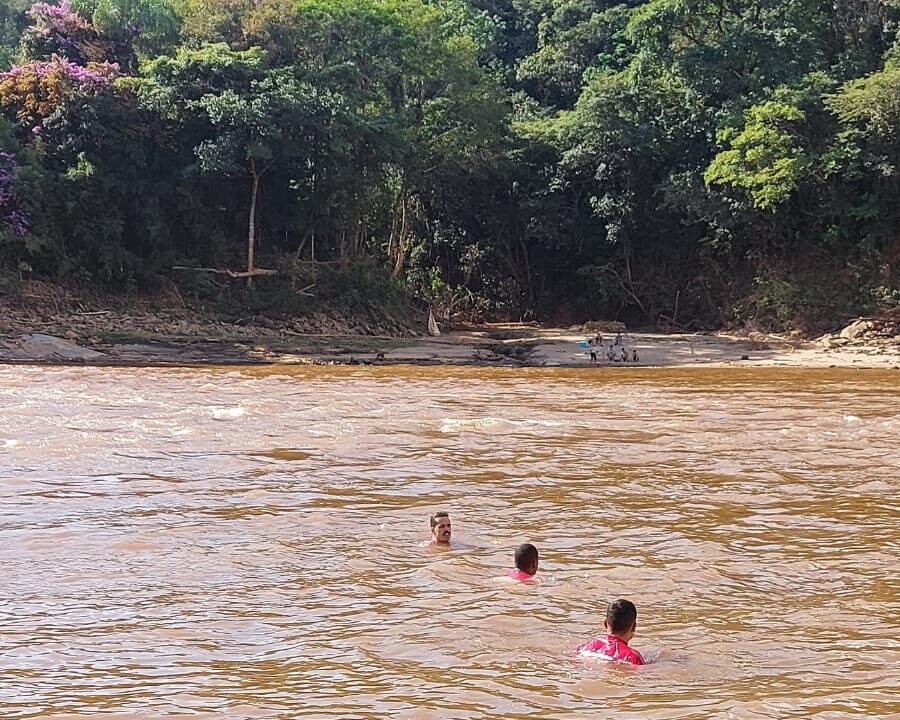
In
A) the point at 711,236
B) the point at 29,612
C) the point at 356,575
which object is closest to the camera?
the point at 29,612

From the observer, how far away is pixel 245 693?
5.40 meters

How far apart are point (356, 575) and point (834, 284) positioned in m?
27.7

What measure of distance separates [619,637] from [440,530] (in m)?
2.60

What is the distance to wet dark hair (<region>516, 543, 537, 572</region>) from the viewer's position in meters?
7.45

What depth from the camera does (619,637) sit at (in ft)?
19.5

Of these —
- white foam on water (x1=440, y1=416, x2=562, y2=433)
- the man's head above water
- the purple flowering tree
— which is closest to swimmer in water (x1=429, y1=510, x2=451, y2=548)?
the man's head above water

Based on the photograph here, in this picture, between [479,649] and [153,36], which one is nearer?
[479,649]

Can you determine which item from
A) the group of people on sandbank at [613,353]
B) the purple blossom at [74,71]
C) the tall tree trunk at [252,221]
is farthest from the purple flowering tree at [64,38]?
the group of people on sandbank at [613,353]

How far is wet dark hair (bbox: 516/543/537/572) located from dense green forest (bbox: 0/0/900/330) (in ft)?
73.6

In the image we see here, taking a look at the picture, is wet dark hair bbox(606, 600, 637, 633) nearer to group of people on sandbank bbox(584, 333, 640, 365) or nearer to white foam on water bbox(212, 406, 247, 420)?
white foam on water bbox(212, 406, 247, 420)

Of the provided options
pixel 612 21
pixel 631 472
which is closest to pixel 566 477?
pixel 631 472

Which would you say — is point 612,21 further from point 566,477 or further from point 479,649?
point 479,649

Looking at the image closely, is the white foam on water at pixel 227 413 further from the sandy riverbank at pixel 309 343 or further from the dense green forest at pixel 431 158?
the dense green forest at pixel 431 158

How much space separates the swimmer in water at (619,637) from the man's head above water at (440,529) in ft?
8.11
